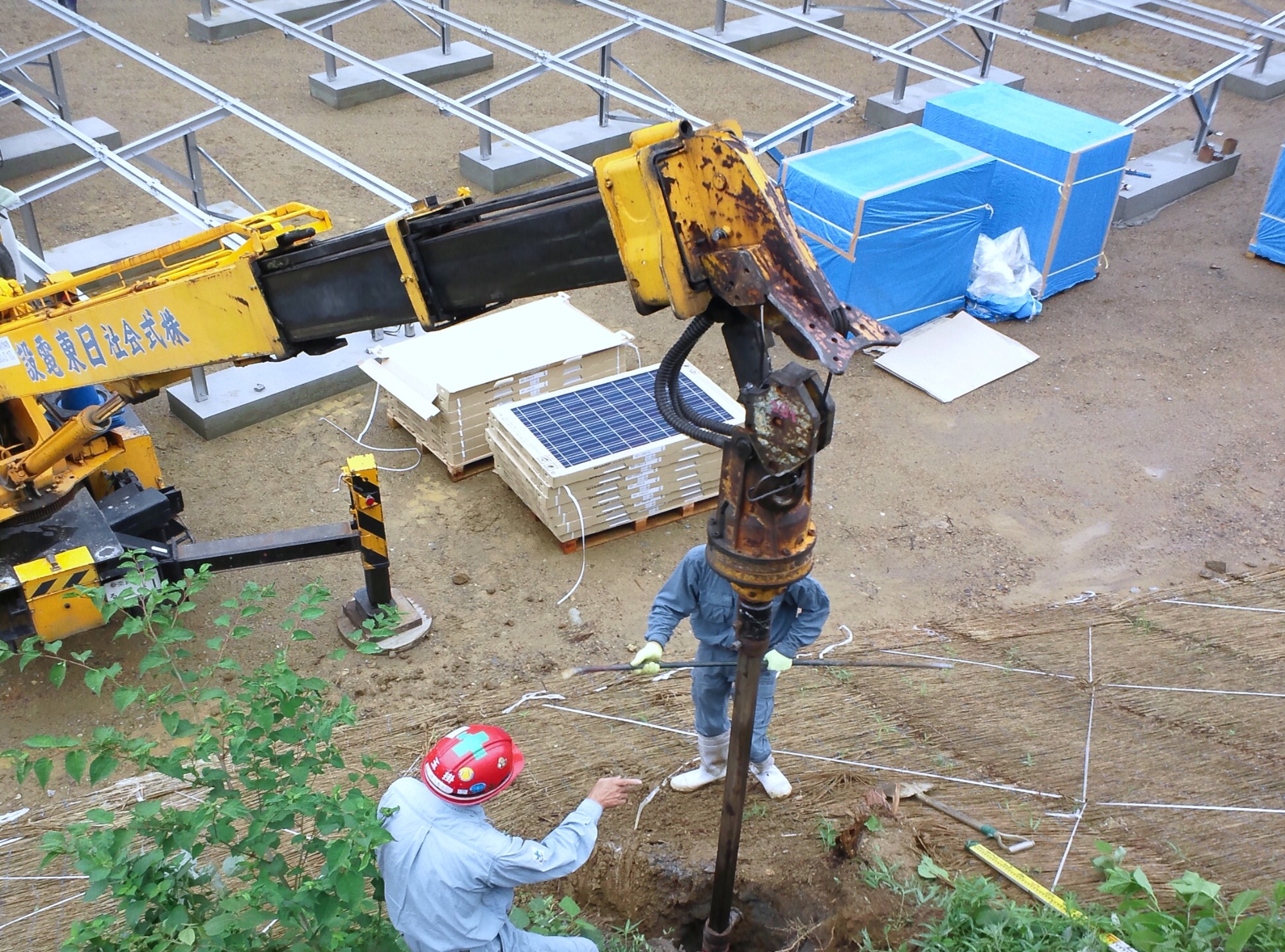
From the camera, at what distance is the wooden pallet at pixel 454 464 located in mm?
8531

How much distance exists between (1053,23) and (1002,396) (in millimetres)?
10711

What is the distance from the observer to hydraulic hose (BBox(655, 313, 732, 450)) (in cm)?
366

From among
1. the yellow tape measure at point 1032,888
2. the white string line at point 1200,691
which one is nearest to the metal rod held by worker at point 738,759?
the yellow tape measure at point 1032,888

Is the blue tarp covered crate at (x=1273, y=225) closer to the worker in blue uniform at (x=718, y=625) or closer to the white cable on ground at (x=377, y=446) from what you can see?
the white cable on ground at (x=377, y=446)

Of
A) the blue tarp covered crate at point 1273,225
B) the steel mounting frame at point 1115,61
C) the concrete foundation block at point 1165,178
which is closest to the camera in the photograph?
the blue tarp covered crate at point 1273,225

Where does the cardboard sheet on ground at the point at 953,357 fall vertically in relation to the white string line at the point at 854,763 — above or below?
below

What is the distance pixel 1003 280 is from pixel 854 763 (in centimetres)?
616

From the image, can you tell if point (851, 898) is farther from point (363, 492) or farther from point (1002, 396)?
point (1002, 396)

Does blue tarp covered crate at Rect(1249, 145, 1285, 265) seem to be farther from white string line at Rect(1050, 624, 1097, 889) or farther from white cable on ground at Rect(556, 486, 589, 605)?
white cable on ground at Rect(556, 486, 589, 605)

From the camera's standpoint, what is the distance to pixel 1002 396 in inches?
392

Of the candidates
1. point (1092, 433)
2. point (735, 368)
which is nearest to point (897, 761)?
point (735, 368)

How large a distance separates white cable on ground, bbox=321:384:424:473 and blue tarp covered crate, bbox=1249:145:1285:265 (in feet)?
28.7

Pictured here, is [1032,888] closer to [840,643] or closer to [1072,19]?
[840,643]

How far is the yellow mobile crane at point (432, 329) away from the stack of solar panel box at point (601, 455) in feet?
4.12
